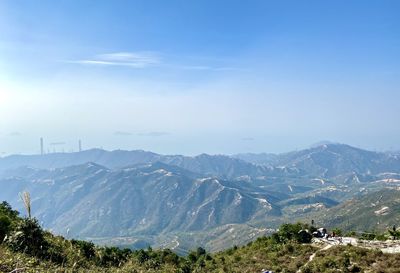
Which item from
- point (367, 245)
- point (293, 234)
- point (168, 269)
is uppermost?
point (367, 245)

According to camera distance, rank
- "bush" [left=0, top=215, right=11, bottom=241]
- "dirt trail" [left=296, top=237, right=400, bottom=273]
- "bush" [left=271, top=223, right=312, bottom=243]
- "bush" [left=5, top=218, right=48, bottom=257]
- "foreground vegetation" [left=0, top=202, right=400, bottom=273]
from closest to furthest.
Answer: "bush" [left=5, top=218, right=48, bottom=257] → "foreground vegetation" [left=0, top=202, right=400, bottom=273] → "bush" [left=0, top=215, right=11, bottom=241] → "dirt trail" [left=296, top=237, right=400, bottom=273] → "bush" [left=271, top=223, right=312, bottom=243]

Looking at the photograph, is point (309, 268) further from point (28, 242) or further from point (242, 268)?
point (28, 242)

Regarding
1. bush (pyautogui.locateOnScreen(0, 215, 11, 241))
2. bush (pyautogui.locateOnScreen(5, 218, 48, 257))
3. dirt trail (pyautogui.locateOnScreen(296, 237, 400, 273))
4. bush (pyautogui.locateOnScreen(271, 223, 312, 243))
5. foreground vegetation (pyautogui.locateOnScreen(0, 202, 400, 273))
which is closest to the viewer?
bush (pyautogui.locateOnScreen(5, 218, 48, 257))

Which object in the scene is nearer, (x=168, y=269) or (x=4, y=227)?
(x=4, y=227)

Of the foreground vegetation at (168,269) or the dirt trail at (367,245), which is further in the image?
the dirt trail at (367,245)

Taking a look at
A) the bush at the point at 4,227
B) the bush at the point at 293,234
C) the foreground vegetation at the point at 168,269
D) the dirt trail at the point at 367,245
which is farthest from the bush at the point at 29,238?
the bush at the point at 293,234

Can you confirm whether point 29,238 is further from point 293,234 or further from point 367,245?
point 293,234

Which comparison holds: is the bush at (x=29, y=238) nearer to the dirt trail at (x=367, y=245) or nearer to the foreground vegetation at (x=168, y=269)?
the foreground vegetation at (x=168, y=269)

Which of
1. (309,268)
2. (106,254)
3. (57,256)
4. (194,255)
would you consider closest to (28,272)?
(57,256)

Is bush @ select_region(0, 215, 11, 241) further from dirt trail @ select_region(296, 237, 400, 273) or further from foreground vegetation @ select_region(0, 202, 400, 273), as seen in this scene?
dirt trail @ select_region(296, 237, 400, 273)

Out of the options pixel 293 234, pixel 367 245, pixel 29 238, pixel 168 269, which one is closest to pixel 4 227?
pixel 29 238

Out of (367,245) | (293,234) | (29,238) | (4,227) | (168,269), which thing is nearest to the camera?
(29,238)

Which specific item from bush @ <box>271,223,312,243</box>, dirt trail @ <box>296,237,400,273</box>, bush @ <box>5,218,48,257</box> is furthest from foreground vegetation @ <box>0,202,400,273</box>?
dirt trail @ <box>296,237,400,273</box>
